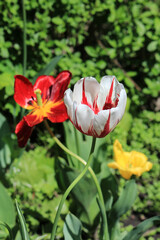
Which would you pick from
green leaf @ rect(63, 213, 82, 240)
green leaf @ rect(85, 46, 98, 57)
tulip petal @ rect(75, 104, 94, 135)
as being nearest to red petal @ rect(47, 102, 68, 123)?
tulip petal @ rect(75, 104, 94, 135)

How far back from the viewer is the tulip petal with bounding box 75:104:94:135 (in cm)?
87

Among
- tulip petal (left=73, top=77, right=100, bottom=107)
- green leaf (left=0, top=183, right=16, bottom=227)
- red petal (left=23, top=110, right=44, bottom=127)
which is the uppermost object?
tulip petal (left=73, top=77, right=100, bottom=107)

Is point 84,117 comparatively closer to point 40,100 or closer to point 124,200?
point 40,100

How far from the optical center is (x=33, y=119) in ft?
3.80

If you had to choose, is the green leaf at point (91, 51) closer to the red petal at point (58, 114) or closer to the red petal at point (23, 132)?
the red petal at point (58, 114)

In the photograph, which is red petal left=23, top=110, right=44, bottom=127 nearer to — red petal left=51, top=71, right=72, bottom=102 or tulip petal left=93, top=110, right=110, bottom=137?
red petal left=51, top=71, right=72, bottom=102

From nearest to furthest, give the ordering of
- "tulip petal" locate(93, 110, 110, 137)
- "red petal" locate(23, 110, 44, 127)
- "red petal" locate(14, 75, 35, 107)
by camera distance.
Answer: "tulip petal" locate(93, 110, 110, 137)
"red petal" locate(23, 110, 44, 127)
"red petal" locate(14, 75, 35, 107)

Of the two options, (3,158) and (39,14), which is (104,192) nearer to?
(3,158)

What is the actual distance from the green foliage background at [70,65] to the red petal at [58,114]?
77cm

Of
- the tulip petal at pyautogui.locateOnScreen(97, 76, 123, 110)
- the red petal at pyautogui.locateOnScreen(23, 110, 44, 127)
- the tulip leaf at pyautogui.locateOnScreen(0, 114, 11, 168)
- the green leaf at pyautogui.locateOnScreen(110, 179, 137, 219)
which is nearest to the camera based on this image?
the tulip petal at pyautogui.locateOnScreen(97, 76, 123, 110)

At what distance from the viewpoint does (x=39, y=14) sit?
2.22m

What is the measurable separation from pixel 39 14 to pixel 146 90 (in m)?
0.96

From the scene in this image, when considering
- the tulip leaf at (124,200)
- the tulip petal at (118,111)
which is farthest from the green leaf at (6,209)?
the tulip petal at (118,111)

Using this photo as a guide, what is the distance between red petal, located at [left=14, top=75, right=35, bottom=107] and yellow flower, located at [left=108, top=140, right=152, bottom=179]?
51cm
